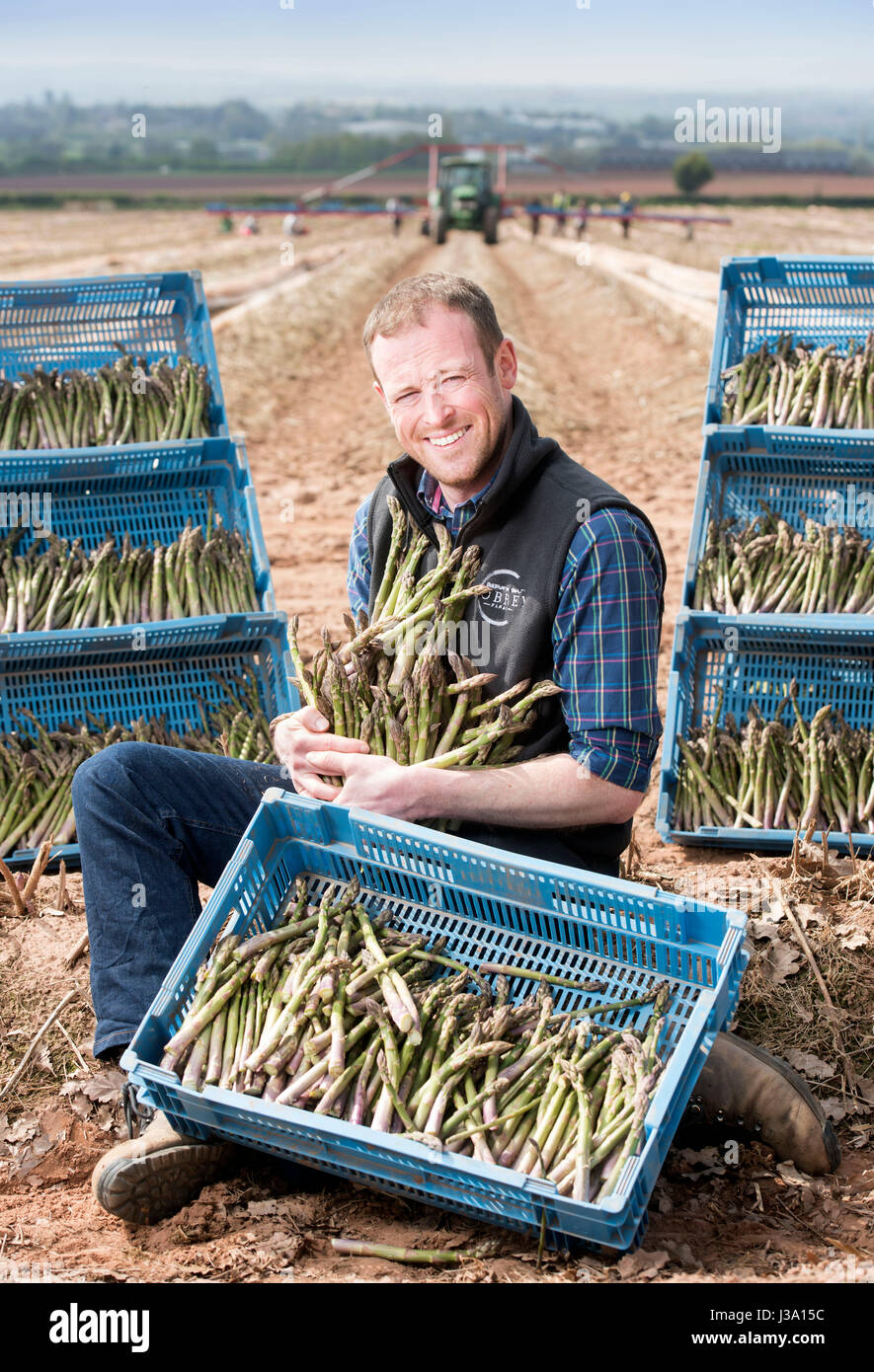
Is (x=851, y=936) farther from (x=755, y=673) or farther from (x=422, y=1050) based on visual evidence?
(x=755, y=673)

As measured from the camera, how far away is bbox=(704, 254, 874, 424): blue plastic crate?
7.11 meters

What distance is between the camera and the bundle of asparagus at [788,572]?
652cm

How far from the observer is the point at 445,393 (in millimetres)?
3930

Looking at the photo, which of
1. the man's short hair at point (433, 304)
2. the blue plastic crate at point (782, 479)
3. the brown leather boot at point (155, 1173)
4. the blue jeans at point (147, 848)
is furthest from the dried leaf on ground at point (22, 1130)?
the blue plastic crate at point (782, 479)

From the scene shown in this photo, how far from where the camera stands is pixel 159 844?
4.11 m

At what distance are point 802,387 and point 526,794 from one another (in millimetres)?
4053

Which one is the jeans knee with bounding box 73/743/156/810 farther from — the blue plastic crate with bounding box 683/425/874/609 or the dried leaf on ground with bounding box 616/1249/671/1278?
the blue plastic crate with bounding box 683/425/874/609

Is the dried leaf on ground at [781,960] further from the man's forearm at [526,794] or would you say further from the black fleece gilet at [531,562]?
the man's forearm at [526,794]

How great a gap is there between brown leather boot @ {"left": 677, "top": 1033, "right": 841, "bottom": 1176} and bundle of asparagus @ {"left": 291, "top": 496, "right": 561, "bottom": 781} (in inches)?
45.3

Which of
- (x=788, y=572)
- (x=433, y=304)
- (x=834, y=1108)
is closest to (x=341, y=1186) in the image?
(x=834, y=1108)

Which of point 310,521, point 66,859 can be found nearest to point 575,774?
point 66,859

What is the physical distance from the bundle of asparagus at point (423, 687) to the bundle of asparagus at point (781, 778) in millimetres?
2636

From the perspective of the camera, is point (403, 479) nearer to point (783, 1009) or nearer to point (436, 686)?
point (436, 686)

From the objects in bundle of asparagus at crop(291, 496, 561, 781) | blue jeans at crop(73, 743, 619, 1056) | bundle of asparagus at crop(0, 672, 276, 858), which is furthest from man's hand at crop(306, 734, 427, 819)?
bundle of asparagus at crop(0, 672, 276, 858)
